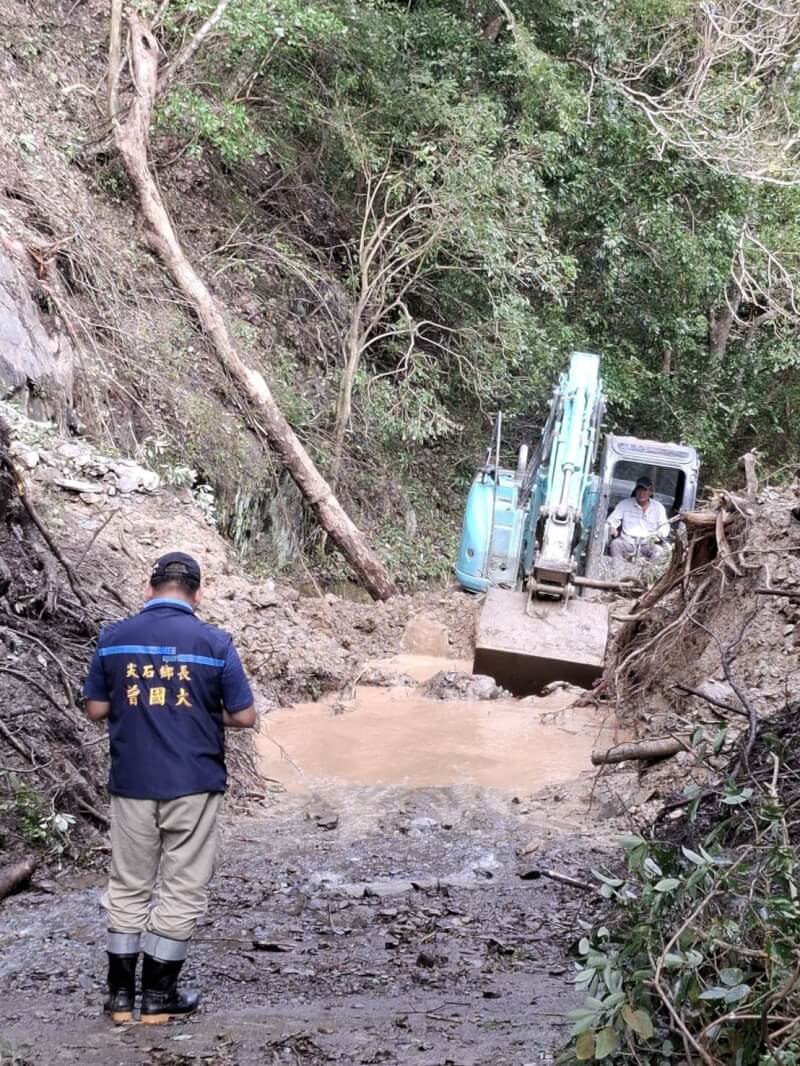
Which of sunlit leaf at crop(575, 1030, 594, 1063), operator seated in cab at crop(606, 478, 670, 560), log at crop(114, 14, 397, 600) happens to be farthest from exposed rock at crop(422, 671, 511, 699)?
sunlit leaf at crop(575, 1030, 594, 1063)

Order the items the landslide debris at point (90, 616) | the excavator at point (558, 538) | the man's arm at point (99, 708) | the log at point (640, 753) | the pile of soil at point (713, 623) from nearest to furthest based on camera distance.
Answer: the man's arm at point (99, 708) → the landslide debris at point (90, 616) → the log at point (640, 753) → the pile of soil at point (713, 623) → the excavator at point (558, 538)

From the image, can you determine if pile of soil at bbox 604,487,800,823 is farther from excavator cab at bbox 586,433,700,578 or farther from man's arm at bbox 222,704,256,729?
excavator cab at bbox 586,433,700,578

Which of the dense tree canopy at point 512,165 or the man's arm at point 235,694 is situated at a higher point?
the dense tree canopy at point 512,165

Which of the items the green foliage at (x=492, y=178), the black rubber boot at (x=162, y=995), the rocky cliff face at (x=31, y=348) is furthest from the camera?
the green foliage at (x=492, y=178)

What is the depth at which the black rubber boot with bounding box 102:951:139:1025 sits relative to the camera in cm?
377

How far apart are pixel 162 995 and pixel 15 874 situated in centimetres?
139

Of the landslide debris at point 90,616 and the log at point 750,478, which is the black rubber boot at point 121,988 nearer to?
the landslide debris at point 90,616

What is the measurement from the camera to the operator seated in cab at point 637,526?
42.1ft

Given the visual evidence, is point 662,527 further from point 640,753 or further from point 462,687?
point 640,753

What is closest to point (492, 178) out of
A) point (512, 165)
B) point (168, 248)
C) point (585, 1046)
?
point (512, 165)

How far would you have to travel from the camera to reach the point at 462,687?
33.3 ft

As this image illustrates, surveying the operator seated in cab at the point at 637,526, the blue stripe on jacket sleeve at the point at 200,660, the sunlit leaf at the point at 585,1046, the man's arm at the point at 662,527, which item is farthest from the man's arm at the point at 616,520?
the sunlit leaf at the point at 585,1046

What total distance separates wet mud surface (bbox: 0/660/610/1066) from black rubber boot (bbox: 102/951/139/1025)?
0.05 meters

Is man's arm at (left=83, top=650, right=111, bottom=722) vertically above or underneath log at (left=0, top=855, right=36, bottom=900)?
above
